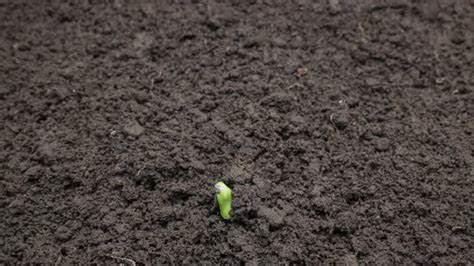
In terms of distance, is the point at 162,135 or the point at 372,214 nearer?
the point at 372,214

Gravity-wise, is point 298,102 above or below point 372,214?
above

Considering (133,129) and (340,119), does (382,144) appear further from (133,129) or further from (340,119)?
(133,129)

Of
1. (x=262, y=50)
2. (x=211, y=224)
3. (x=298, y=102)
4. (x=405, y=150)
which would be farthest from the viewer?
(x=262, y=50)

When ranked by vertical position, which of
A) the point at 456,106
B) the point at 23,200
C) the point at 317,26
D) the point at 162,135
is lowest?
the point at 23,200

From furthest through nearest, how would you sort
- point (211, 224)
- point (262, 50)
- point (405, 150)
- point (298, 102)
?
point (262, 50)
point (298, 102)
point (405, 150)
point (211, 224)

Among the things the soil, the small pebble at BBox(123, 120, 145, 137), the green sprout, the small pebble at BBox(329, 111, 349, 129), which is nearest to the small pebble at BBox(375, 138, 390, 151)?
the soil

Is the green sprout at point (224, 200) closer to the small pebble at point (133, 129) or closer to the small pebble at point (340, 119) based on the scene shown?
the small pebble at point (133, 129)

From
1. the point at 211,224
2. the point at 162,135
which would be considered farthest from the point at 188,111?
the point at 211,224

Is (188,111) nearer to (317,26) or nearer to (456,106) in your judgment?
(317,26)
